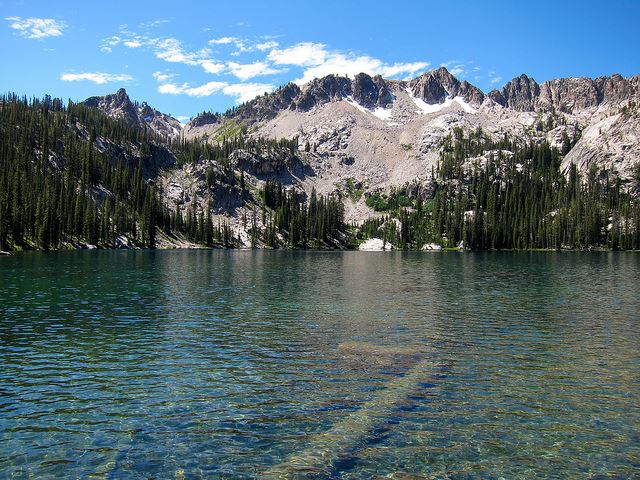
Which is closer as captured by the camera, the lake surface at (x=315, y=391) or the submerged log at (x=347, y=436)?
the submerged log at (x=347, y=436)

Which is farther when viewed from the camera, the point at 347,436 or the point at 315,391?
the point at 315,391

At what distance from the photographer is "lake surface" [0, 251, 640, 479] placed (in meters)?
14.8

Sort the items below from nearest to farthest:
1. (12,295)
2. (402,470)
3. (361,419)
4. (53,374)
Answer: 1. (402,470)
2. (361,419)
3. (53,374)
4. (12,295)

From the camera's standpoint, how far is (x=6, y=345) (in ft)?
96.0

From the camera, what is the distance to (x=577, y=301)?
52.6 meters

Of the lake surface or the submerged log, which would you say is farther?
the lake surface

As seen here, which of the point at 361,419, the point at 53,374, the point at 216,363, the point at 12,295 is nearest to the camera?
the point at 361,419

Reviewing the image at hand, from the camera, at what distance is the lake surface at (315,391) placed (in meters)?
14.8

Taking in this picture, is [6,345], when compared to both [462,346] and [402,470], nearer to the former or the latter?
[402,470]

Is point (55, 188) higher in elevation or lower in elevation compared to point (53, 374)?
higher

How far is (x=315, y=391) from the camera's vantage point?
21438mm

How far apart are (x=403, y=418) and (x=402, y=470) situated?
3996 mm

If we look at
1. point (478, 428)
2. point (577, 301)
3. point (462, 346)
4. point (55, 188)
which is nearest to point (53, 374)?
point (478, 428)

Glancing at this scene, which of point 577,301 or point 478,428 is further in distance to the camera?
point 577,301
